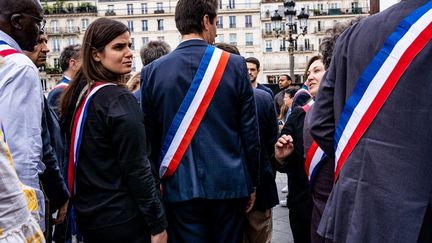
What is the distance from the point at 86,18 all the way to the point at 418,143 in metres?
70.6

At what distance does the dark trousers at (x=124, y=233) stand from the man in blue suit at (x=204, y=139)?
0.96 feet

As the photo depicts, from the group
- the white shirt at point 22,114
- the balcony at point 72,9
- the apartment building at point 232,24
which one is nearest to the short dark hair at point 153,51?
the white shirt at point 22,114

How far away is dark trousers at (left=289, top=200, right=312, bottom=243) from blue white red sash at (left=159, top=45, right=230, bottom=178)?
3.58 ft

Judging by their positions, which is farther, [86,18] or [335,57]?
[86,18]

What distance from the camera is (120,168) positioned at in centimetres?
267

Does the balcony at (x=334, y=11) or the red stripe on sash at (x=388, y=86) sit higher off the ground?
the balcony at (x=334, y=11)

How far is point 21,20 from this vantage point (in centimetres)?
269

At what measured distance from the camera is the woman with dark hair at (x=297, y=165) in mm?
3379

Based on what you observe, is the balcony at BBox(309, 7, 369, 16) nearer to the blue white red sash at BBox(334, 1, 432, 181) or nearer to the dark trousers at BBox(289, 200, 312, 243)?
the dark trousers at BBox(289, 200, 312, 243)

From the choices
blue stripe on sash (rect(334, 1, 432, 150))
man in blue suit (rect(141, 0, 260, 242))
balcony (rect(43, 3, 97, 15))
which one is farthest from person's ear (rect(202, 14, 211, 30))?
balcony (rect(43, 3, 97, 15))

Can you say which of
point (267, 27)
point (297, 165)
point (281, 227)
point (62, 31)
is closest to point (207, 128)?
point (297, 165)

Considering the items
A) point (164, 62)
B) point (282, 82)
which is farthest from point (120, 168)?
point (282, 82)

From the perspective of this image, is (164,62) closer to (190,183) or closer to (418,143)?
(190,183)

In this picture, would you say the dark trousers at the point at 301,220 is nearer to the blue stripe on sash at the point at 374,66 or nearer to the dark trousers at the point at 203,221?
the dark trousers at the point at 203,221
